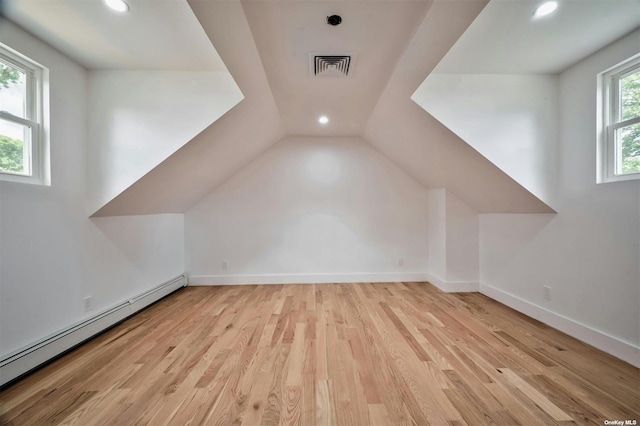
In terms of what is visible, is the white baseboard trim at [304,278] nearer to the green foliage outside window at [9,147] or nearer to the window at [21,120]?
the window at [21,120]

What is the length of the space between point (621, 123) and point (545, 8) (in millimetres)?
1258

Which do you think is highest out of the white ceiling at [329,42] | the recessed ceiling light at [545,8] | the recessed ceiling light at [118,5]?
the recessed ceiling light at [118,5]

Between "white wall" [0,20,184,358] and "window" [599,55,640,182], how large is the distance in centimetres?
463

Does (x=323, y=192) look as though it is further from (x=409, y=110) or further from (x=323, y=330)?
(x=323, y=330)

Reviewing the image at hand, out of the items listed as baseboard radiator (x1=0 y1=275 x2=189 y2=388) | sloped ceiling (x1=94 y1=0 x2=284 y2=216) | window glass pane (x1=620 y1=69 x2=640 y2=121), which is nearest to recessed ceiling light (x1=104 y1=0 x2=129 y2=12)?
sloped ceiling (x1=94 y1=0 x2=284 y2=216)

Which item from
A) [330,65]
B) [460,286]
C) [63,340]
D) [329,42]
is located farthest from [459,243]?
[63,340]

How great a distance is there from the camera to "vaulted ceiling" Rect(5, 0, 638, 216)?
1.58 metres

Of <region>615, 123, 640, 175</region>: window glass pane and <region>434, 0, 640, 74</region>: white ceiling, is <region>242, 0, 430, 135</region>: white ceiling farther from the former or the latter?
<region>615, 123, 640, 175</region>: window glass pane

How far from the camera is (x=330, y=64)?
6.95 ft

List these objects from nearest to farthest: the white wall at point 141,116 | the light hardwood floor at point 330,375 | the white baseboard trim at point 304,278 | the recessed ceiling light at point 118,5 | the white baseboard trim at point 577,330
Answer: the light hardwood floor at point 330,375 → the recessed ceiling light at point 118,5 → the white baseboard trim at point 577,330 → the white wall at point 141,116 → the white baseboard trim at point 304,278

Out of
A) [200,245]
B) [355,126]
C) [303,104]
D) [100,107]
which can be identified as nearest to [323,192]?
[355,126]

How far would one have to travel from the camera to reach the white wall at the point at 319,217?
404cm

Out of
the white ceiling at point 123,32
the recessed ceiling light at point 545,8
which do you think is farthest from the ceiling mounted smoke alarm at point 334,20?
the recessed ceiling light at point 545,8

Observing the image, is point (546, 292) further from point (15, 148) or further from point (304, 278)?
point (15, 148)
